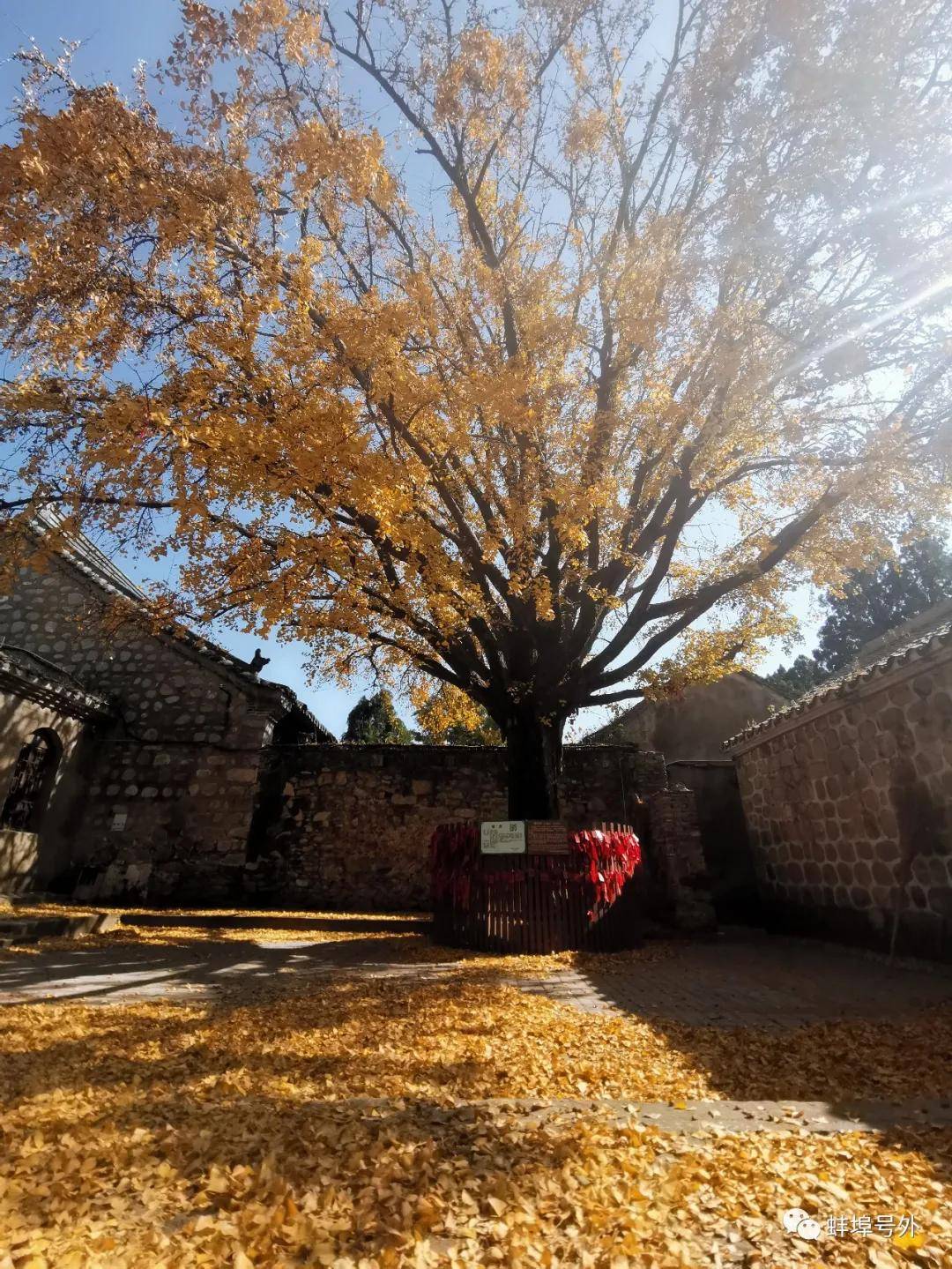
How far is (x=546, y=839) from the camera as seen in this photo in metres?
8.50

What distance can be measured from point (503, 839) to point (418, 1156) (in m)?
6.24

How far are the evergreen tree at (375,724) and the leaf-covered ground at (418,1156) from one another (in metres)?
24.6

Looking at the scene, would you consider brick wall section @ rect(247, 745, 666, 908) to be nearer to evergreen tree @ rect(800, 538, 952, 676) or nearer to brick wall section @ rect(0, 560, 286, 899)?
brick wall section @ rect(0, 560, 286, 899)

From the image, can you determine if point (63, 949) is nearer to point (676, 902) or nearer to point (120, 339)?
point (120, 339)

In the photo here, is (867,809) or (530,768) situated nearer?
(867,809)

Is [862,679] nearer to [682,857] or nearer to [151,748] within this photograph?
[682,857]

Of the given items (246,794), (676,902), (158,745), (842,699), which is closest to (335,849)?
(246,794)

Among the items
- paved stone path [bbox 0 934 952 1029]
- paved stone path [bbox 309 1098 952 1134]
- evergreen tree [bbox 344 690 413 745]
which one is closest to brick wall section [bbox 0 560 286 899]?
paved stone path [bbox 0 934 952 1029]

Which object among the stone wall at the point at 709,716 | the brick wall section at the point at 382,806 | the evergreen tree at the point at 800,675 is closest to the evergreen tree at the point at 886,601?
the evergreen tree at the point at 800,675

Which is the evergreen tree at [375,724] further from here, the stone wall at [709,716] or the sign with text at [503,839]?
the sign with text at [503,839]

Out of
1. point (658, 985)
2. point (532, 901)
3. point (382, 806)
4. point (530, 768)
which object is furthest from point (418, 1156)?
point (382, 806)

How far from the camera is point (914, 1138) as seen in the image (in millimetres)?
2699

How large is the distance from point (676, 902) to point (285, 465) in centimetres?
885

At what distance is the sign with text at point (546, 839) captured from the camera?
27.8ft
